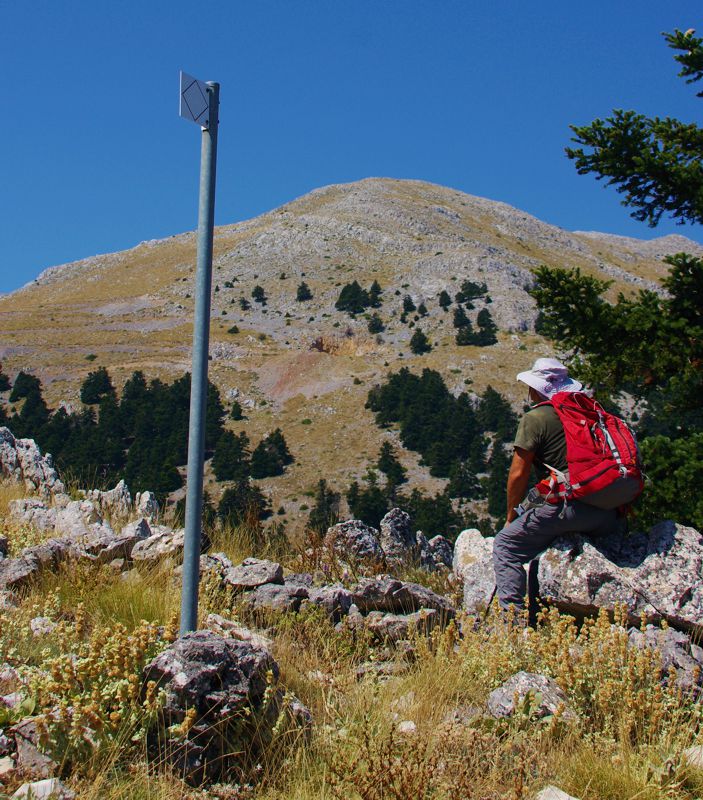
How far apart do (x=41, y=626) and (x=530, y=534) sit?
2936mm

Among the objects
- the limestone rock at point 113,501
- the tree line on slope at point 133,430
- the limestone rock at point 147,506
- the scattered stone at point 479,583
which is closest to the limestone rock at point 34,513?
the limestone rock at point 113,501

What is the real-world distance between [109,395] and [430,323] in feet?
150

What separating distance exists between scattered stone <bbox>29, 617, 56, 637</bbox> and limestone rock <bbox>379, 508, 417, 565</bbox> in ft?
12.0

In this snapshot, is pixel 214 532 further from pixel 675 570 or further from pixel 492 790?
pixel 492 790

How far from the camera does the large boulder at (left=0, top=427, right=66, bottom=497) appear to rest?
352 inches

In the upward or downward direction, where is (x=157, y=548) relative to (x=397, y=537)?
upward

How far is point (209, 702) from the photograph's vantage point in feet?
9.89

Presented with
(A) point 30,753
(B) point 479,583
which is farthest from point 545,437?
(A) point 30,753

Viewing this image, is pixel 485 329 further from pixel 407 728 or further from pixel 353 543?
pixel 407 728

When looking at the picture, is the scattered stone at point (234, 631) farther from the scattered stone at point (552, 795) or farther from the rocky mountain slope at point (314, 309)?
the rocky mountain slope at point (314, 309)

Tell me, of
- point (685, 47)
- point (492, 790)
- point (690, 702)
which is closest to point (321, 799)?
point (492, 790)

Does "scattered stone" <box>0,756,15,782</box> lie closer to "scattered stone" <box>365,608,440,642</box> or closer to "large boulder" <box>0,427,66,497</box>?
"scattered stone" <box>365,608,440,642</box>

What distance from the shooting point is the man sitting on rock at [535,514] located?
4590 mm

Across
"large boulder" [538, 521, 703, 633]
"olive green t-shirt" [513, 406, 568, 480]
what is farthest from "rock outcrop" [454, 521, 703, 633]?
"olive green t-shirt" [513, 406, 568, 480]
